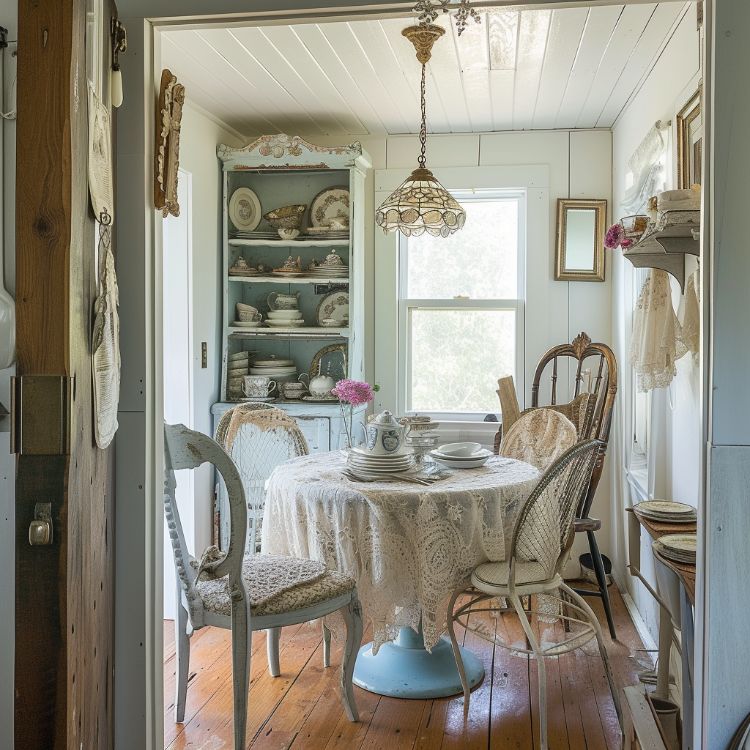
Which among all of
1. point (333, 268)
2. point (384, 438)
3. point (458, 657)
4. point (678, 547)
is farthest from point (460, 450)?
point (333, 268)

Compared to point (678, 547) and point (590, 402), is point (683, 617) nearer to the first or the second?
point (678, 547)

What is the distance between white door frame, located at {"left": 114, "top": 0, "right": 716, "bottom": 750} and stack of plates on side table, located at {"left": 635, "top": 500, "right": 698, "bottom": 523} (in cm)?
144

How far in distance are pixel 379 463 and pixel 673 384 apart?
1106mm

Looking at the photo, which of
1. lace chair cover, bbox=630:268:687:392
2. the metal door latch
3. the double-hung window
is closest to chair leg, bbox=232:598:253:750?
the metal door latch

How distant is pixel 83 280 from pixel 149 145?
0.48 meters

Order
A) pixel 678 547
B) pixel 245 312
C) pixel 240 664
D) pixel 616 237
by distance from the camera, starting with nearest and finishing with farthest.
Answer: pixel 678 547 → pixel 240 664 → pixel 616 237 → pixel 245 312

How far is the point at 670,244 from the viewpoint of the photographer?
101 inches

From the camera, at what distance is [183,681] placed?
2729 mm

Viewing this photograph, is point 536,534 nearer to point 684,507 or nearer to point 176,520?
point 684,507

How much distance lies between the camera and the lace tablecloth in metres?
2.73

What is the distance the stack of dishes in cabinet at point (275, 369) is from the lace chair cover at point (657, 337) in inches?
86.7

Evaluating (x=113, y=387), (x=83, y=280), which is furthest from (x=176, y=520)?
(x=83, y=280)

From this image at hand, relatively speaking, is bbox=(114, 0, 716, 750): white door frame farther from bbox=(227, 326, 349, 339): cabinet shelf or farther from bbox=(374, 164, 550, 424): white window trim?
bbox=(374, 164, 550, 424): white window trim

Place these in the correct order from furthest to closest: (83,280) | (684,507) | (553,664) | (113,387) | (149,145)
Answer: (553,664) < (684,507) < (149,145) < (113,387) < (83,280)
